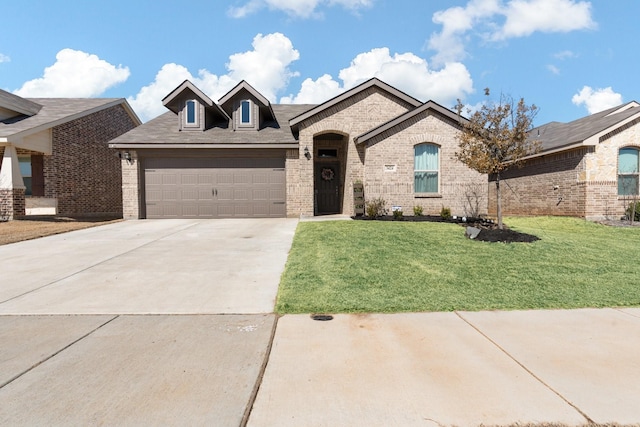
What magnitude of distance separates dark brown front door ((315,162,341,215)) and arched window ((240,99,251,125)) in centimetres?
388

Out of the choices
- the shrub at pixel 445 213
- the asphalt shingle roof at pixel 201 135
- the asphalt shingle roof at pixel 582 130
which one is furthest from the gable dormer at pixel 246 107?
the asphalt shingle roof at pixel 582 130

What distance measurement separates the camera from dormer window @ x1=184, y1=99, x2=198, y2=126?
15.9 metres

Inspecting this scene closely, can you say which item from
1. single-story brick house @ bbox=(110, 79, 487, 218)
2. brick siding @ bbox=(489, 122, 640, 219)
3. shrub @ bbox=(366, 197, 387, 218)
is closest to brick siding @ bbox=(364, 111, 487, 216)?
shrub @ bbox=(366, 197, 387, 218)

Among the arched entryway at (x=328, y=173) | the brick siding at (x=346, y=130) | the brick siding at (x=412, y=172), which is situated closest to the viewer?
the brick siding at (x=412, y=172)

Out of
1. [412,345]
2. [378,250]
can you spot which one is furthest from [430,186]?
[412,345]

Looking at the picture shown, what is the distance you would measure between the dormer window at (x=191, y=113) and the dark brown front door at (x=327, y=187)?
6.10 meters

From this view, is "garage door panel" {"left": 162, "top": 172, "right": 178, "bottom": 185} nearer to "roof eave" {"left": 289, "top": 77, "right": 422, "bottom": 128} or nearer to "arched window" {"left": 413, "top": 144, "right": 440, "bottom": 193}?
"roof eave" {"left": 289, "top": 77, "right": 422, "bottom": 128}

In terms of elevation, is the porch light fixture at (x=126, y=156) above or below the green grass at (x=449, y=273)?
above

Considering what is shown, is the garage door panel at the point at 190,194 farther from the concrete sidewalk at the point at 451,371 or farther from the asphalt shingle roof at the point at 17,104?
the concrete sidewalk at the point at 451,371

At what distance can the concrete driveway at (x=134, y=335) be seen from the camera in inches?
93.2

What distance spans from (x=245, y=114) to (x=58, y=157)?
9.29m

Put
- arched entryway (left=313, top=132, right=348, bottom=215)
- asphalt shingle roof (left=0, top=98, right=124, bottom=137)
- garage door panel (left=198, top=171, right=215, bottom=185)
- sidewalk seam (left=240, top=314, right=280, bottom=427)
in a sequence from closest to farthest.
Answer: sidewalk seam (left=240, top=314, right=280, bottom=427) < asphalt shingle roof (left=0, top=98, right=124, bottom=137) < garage door panel (left=198, top=171, right=215, bottom=185) < arched entryway (left=313, top=132, right=348, bottom=215)

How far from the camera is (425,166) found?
13.6 m

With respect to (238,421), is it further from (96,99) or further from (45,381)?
(96,99)
